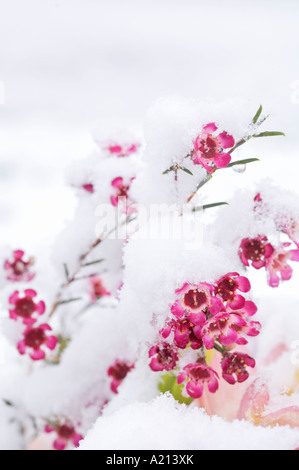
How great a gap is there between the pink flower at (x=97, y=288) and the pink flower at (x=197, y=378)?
344 mm

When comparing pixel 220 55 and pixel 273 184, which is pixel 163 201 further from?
pixel 220 55

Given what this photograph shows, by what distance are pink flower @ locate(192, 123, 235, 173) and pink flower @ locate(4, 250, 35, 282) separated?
0.41 metres

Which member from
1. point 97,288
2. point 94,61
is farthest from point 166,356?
point 94,61

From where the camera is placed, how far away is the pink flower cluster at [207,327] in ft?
1.53

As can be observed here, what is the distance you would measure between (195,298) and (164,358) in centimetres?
9

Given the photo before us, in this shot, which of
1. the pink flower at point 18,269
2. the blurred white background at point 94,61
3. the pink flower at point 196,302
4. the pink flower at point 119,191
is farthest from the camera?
the blurred white background at point 94,61

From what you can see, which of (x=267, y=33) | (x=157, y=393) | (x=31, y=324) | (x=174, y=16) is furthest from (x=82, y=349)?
(x=174, y=16)

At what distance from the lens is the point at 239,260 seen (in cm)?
53

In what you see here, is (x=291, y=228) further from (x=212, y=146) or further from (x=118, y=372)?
(x=118, y=372)

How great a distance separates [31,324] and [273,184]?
0.41 meters

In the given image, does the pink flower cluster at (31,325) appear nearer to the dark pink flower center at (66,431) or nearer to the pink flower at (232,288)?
the dark pink flower center at (66,431)

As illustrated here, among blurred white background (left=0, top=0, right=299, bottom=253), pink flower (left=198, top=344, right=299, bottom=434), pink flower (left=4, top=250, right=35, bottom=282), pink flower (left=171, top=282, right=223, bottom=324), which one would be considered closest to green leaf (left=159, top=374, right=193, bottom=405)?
pink flower (left=198, top=344, right=299, bottom=434)

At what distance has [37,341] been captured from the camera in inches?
28.4

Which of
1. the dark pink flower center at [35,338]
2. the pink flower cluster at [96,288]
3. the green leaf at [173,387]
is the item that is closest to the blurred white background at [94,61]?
the pink flower cluster at [96,288]
